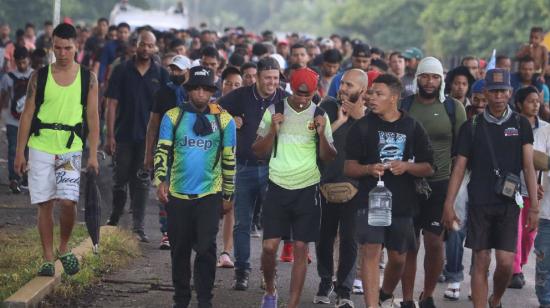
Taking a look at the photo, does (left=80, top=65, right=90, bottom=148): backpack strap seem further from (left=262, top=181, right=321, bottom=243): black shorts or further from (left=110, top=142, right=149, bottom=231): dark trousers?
(left=110, top=142, right=149, bottom=231): dark trousers

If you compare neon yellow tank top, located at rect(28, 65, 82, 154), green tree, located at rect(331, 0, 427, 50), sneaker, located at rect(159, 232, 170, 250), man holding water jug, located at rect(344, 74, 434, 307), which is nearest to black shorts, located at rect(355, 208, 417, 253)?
man holding water jug, located at rect(344, 74, 434, 307)

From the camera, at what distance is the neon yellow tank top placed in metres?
10.2

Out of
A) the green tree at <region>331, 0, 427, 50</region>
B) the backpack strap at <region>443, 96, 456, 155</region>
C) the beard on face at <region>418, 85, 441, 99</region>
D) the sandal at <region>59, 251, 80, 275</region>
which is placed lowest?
the sandal at <region>59, 251, 80, 275</region>

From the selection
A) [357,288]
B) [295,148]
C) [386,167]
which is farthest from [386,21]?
[386,167]

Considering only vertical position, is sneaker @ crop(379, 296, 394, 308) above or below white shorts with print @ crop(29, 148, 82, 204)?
below

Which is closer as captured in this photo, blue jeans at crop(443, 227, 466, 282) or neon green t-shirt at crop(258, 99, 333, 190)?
neon green t-shirt at crop(258, 99, 333, 190)

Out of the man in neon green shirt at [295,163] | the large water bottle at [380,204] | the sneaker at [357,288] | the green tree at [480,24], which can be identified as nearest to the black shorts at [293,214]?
the man in neon green shirt at [295,163]

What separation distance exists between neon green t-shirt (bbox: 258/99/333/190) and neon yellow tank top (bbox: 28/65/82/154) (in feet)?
4.95

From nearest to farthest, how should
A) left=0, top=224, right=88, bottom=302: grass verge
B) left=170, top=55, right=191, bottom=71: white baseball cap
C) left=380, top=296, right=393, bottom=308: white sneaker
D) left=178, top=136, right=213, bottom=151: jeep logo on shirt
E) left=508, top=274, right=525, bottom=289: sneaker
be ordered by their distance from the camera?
1. left=178, top=136, right=213, bottom=151: jeep logo on shirt
2. left=380, top=296, right=393, bottom=308: white sneaker
3. left=0, top=224, right=88, bottom=302: grass verge
4. left=508, top=274, right=525, bottom=289: sneaker
5. left=170, top=55, right=191, bottom=71: white baseball cap

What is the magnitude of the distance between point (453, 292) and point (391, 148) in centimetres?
227

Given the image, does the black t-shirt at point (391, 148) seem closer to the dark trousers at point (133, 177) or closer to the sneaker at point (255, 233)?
the dark trousers at point (133, 177)

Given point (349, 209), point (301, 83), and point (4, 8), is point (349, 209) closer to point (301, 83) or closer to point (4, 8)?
point (301, 83)

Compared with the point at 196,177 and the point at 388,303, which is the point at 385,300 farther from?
the point at 196,177

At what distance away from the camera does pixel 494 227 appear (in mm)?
9836
